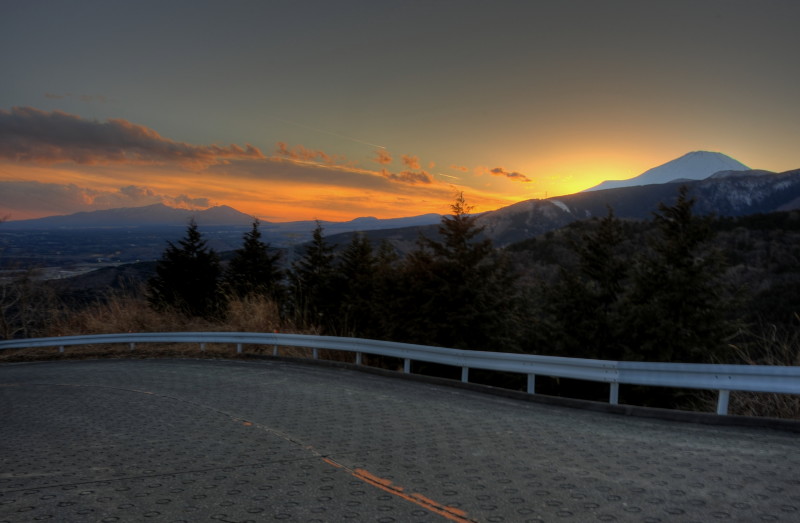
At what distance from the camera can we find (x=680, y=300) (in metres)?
21.8

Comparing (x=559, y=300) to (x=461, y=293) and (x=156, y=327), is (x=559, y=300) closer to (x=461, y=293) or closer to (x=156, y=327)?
(x=461, y=293)

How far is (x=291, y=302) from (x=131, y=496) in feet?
46.5

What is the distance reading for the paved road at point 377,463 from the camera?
3.74m

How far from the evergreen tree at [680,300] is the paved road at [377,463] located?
16.2 m

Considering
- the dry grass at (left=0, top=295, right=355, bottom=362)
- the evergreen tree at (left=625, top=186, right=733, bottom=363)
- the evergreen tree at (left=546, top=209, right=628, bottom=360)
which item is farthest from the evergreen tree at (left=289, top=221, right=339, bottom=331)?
the evergreen tree at (left=625, top=186, right=733, bottom=363)

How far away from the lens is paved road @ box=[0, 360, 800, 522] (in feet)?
12.3

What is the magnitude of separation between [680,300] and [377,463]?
67.7ft

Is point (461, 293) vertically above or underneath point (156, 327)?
above

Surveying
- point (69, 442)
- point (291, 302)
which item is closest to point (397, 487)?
point (69, 442)

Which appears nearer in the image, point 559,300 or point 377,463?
point 377,463

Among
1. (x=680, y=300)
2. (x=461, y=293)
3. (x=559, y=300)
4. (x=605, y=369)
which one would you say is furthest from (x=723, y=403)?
(x=559, y=300)

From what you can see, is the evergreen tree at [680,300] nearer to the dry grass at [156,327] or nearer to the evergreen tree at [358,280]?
the evergreen tree at [358,280]

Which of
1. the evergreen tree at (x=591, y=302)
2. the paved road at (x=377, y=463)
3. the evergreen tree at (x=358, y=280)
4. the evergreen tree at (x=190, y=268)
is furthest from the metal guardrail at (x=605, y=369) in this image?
the evergreen tree at (x=190, y=268)

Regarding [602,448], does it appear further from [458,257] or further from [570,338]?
[570,338]
